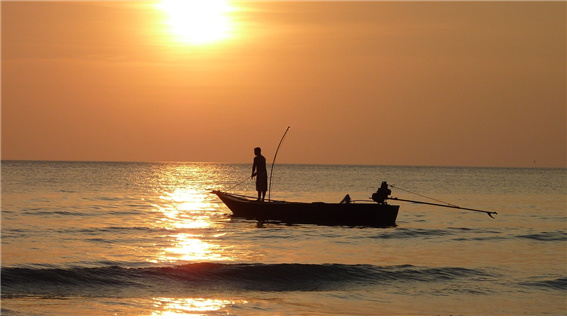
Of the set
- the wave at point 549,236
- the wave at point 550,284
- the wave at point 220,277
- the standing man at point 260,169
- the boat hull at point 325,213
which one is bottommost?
the wave at point 220,277

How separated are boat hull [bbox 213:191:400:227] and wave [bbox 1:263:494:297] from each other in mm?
6651

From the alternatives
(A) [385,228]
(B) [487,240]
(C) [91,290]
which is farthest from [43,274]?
(B) [487,240]

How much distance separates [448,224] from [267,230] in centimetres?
812

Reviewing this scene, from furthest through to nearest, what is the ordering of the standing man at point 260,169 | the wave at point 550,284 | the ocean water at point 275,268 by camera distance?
the standing man at point 260,169
the wave at point 550,284
the ocean water at point 275,268

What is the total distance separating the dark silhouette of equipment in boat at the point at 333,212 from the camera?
21906mm

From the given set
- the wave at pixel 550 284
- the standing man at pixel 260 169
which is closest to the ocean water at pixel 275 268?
the wave at pixel 550 284

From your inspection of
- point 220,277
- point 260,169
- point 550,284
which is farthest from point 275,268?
point 260,169

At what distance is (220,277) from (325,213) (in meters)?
8.74

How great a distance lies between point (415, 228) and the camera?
23625 millimetres

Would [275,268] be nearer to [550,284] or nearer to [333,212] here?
[550,284]

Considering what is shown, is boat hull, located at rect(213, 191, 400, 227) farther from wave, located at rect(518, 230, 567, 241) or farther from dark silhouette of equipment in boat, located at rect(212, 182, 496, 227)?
wave, located at rect(518, 230, 567, 241)

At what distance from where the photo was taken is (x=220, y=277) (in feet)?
46.5

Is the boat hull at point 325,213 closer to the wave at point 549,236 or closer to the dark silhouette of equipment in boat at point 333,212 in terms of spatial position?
the dark silhouette of equipment in boat at point 333,212

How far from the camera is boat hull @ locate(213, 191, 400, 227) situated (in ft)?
71.9
